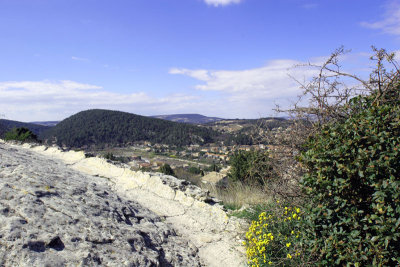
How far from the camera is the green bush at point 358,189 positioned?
2.17m

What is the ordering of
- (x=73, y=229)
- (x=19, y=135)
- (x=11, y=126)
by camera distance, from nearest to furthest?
1. (x=73, y=229)
2. (x=19, y=135)
3. (x=11, y=126)

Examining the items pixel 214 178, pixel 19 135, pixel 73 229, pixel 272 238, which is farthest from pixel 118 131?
pixel 272 238

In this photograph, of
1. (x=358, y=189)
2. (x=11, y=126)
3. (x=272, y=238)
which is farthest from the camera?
(x=11, y=126)

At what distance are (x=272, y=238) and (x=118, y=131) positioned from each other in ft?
225

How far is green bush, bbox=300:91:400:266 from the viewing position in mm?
2170

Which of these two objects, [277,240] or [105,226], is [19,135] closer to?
[105,226]

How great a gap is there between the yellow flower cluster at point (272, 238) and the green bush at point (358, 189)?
1.68 ft

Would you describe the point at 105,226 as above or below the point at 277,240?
above

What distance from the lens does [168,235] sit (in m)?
3.84

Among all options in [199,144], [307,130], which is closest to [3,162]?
[307,130]

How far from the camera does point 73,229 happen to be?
2.71 metres

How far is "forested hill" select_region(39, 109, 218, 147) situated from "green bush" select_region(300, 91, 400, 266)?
2242 inches

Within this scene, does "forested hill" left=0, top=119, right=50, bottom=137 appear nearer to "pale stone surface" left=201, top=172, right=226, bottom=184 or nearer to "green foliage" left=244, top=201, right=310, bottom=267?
"pale stone surface" left=201, top=172, right=226, bottom=184

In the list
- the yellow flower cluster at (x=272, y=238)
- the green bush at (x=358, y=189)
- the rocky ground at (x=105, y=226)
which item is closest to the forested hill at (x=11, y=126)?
the rocky ground at (x=105, y=226)
